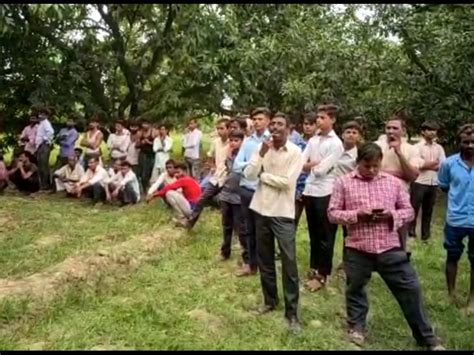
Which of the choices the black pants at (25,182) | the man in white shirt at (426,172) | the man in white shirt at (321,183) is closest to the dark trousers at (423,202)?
the man in white shirt at (426,172)

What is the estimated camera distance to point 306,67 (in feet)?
38.5

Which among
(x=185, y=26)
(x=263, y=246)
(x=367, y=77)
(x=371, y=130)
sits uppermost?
(x=185, y=26)

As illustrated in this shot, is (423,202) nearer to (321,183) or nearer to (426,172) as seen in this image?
(426,172)

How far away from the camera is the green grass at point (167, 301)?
14.3 ft

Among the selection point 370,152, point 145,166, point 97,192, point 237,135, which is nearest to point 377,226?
point 370,152

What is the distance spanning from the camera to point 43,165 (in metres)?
10.6

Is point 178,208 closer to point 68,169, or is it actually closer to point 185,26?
point 68,169

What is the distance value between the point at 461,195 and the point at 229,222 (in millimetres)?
2320

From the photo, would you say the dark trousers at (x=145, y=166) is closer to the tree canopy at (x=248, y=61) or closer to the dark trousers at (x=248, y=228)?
the tree canopy at (x=248, y=61)

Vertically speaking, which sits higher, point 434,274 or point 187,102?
point 187,102

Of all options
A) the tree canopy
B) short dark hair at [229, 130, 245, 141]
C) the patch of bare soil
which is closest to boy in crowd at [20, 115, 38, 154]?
the tree canopy

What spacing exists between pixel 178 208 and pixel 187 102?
5.24 m

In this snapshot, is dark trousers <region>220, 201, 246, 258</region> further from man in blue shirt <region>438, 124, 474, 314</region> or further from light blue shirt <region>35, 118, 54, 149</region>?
light blue shirt <region>35, 118, 54, 149</region>

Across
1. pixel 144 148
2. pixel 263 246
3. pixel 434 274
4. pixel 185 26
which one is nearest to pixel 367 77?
pixel 185 26
